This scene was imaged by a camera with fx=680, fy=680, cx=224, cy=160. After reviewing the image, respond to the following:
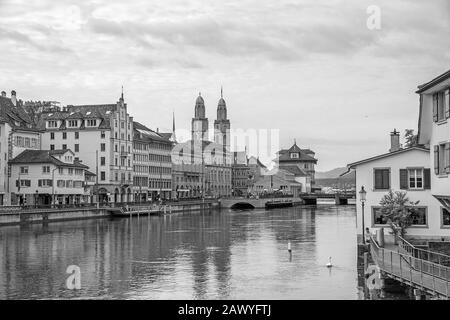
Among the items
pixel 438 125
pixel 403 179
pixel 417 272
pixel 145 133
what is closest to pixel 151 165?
pixel 145 133

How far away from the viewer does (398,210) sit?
45.7 m

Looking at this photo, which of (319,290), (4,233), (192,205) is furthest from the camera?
(192,205)

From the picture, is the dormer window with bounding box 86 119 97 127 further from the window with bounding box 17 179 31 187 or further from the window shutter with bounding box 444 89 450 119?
the window shutter with bounding box 444 89 450 119

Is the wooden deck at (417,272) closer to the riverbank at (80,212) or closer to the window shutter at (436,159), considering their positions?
the window shutter at (436,159)

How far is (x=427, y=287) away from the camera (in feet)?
89.2

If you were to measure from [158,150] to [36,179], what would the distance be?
57326mm

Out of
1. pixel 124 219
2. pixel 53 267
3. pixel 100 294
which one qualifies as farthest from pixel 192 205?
pixel 100 294

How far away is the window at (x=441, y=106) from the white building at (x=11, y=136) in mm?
86911

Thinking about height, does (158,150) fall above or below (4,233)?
above

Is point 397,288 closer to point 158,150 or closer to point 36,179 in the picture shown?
point 36,179

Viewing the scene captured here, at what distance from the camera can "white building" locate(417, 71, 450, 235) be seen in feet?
91.2

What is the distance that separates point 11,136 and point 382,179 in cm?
7501

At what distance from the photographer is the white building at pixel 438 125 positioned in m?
27.8

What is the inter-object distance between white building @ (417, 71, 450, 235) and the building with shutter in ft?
50.1
